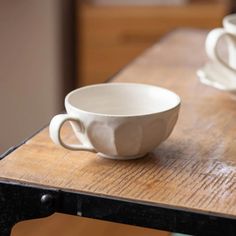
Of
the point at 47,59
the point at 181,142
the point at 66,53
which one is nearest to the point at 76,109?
the point at 181,142

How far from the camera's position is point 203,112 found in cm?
93

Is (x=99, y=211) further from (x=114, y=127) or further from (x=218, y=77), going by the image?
(x=218, y=77)

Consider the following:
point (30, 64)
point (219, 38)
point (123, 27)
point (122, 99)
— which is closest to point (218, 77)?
point (219, 38)

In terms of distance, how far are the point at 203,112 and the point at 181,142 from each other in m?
0.14

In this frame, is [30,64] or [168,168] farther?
[30,64]

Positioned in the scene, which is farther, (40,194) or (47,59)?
(47,59)

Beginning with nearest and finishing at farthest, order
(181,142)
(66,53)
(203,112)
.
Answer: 1. (181,142)
2. (203,112)
3. (66,53)

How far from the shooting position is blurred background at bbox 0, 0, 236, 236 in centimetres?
206

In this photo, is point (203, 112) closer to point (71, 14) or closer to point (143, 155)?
point (143, 155)

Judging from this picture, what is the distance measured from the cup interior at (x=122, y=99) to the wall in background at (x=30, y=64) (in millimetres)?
1162

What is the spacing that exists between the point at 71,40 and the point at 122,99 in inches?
64.7

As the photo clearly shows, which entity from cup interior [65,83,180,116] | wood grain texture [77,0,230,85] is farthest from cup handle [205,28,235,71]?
wood grain texture [77,0,230,85]

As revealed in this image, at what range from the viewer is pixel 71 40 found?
95.6 inches

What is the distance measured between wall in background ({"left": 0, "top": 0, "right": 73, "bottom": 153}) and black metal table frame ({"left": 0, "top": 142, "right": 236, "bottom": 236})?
1266 mm
